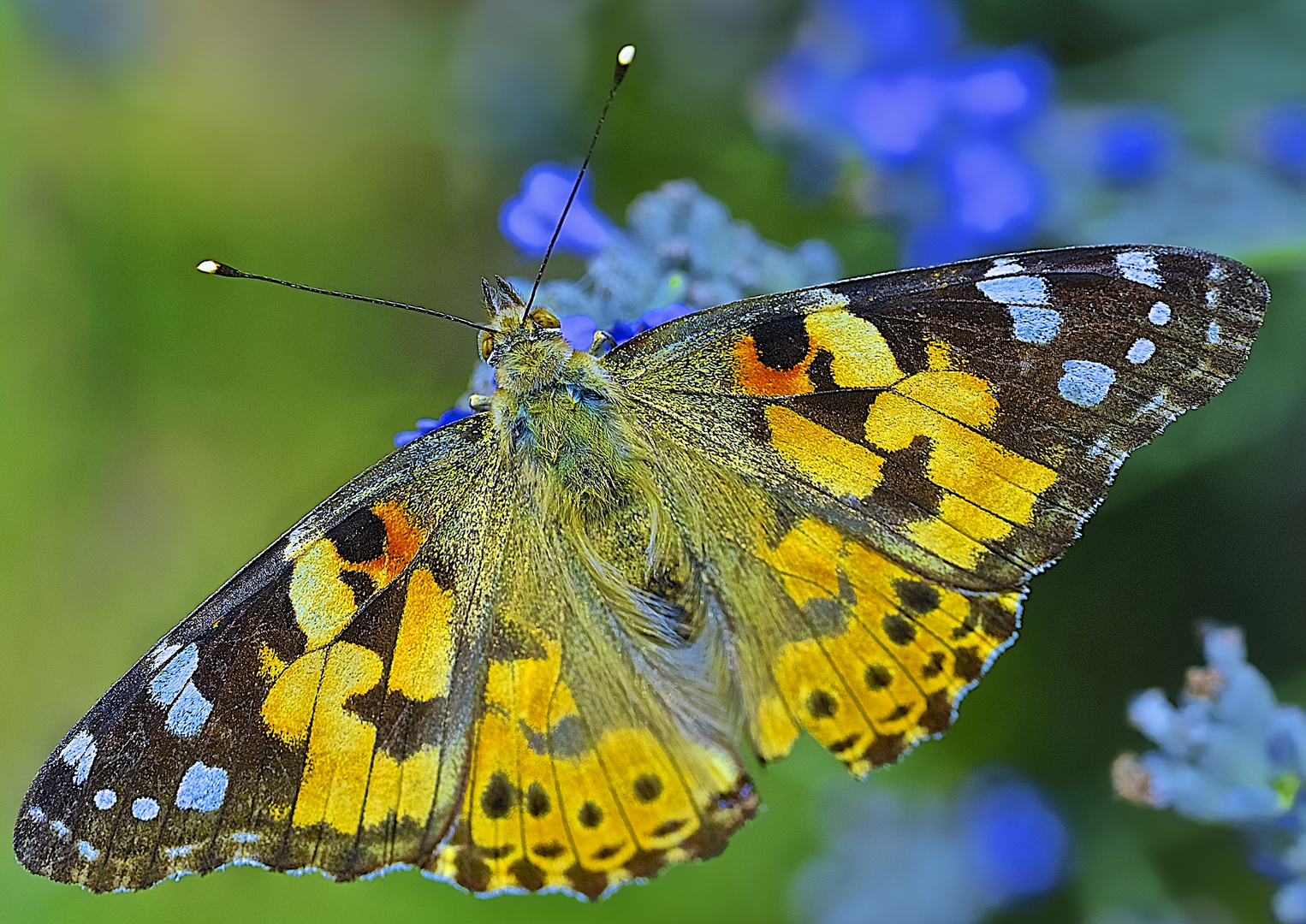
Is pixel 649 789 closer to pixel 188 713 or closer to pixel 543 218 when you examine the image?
pixel 188 713

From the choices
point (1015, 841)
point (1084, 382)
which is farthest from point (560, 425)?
point (1015, 841)

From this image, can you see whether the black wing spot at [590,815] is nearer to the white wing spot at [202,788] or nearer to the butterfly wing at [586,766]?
the butterfly wing at [586,766]

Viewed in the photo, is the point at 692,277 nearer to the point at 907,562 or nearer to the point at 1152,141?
the point at 907,562

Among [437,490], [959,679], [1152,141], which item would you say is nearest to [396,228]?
[437,490]

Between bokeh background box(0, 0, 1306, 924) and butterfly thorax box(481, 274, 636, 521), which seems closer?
butterfly thorax box(481, 274, 636, 521)

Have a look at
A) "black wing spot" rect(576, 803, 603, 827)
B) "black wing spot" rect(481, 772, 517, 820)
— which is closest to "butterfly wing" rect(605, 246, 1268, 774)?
"black wing spot" rect(576, 803, 603, 827)

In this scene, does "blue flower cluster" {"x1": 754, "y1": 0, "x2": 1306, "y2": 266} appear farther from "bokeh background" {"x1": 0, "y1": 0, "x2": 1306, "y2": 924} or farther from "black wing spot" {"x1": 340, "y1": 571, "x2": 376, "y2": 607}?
"black wing spot" {"x1": 340, "y1": 571, "x2": 376, "y2": 607}
